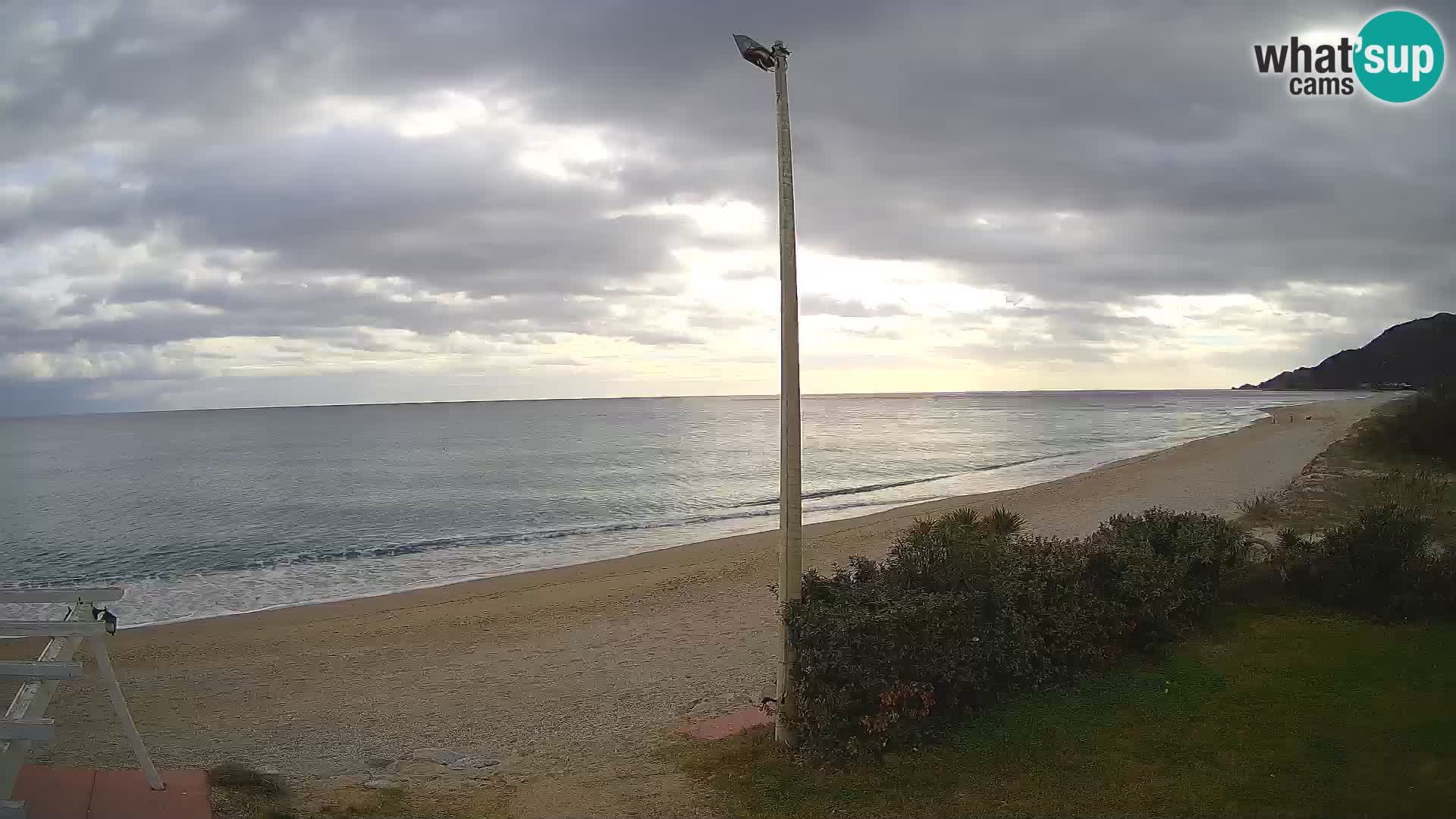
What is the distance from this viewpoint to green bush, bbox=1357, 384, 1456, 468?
25109 mm

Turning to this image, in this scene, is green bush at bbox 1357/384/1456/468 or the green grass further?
green bush at bbox 1357/384/1456/468

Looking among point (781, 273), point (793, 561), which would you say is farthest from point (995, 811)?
point (781, 273)

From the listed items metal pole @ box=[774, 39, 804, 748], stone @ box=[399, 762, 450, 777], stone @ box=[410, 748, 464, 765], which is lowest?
stone @ box=[410, 748, 464, 765]

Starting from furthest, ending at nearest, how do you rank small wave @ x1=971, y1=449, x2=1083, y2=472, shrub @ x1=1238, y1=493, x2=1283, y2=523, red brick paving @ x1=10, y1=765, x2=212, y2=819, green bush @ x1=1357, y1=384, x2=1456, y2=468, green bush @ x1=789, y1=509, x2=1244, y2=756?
small wave @ x1=971, y1=449, x2=1083, y2=472 → green bush @ x1=1357, y1=384, x2=1456, y2=468 → shrub @ x1=1238, y1=493, x2=1283, y2=523 → green bush @ x1=789, y1=509, x2=1244, y2=756 → red brick paving @ x1=10, y1=765, x2=212, y2=819

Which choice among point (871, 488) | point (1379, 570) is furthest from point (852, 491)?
point (1379, 570)

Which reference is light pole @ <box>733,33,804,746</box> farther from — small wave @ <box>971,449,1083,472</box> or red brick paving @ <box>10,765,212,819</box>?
small wave @ <box>971,449,1083,472</box>

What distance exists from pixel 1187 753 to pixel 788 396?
3.81 m

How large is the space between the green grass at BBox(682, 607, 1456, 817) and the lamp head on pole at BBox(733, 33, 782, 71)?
5.23 meters

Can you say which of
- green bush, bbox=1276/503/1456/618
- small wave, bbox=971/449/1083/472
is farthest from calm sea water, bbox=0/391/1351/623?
green bush, bbox=1276/503/1456/618

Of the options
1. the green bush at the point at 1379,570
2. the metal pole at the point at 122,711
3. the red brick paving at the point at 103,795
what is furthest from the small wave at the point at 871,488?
the metal pole at the point at 122,711

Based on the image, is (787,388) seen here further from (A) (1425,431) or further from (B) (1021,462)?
(B) (1021,462)

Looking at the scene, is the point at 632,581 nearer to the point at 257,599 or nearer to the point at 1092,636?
the point at 257,599

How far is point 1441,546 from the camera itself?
1255cm

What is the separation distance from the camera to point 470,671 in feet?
39.0
